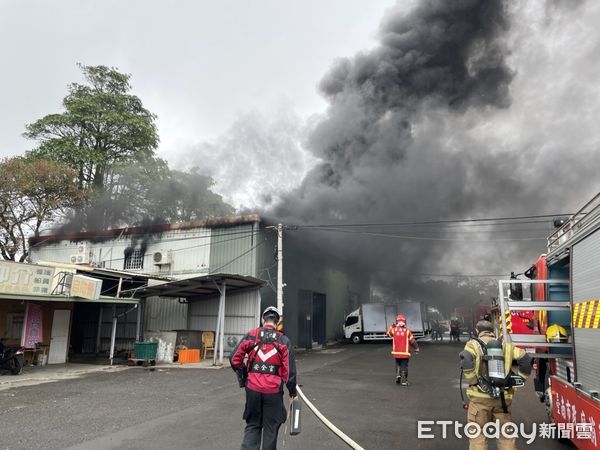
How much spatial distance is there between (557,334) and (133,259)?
19.4 meters

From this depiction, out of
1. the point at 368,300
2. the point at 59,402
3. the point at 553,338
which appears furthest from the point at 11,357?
the point at 368,300

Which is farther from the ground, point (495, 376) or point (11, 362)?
point (495, 376)

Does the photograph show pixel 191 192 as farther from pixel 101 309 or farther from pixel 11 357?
pixel 11 357

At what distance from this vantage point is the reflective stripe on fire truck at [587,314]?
3369 millimetres

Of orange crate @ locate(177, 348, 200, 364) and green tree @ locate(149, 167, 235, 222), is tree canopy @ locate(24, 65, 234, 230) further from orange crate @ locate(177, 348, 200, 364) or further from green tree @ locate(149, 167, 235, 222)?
orange crate @ locate(177, 348, 200, 364)

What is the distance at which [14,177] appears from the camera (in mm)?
18094

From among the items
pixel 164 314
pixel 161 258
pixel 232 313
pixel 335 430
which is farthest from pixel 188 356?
pixel 335 430

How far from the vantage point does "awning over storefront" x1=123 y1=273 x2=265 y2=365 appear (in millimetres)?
14242

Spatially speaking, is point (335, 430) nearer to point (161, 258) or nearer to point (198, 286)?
point (198, 286)

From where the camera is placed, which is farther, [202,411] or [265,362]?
[202,411]

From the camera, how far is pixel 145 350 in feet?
45.2

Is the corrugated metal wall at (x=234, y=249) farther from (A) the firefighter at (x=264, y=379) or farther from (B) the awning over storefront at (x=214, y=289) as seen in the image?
(A) the firefighter at (x=264, y=379)

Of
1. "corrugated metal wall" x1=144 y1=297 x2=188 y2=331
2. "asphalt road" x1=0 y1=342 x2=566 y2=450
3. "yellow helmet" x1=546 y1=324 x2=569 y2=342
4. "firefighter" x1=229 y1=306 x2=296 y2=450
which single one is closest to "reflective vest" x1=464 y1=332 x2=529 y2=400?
"yellow helmet" x1=546 y1=324 x2=569 y2=342

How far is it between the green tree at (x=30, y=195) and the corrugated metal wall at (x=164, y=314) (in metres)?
6.41
